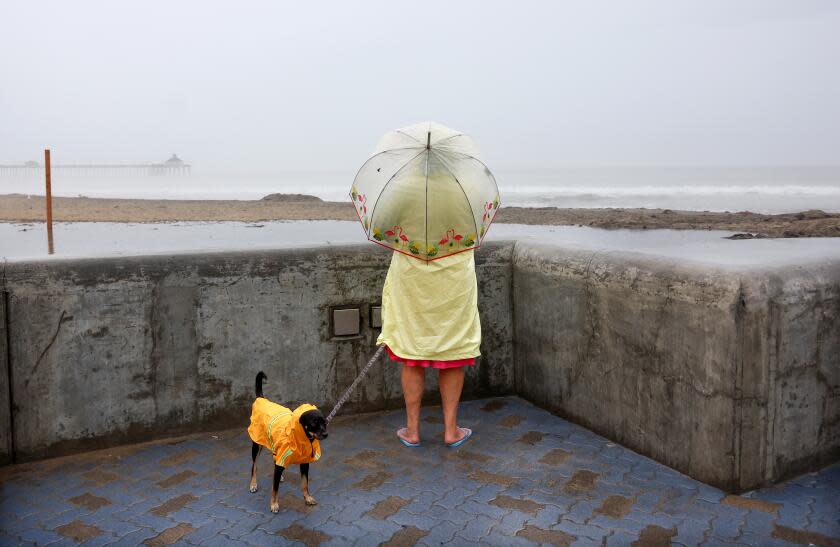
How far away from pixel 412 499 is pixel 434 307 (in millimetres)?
1010

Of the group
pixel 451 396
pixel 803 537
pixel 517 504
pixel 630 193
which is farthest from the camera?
pixel 630 193

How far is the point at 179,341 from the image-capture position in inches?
156

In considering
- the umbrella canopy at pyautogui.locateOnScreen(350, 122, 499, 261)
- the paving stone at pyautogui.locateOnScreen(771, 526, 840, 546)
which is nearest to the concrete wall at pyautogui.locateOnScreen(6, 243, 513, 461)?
the umbrella canopy at pyautogui.locateOnScreen(350, 122, 499, 261)

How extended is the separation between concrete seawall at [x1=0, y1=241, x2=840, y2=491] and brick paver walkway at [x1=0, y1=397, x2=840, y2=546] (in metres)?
0.18

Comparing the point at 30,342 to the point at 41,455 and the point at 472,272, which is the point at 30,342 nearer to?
the point at 41,455

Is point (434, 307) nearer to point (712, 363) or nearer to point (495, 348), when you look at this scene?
point (495, 348)

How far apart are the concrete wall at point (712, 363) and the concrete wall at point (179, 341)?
101cm

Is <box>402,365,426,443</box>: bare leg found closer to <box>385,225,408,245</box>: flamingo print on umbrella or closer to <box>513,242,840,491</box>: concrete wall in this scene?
<box>385,225,408,245</box>: flamingo print on umbrella

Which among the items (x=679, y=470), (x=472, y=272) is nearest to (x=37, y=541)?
(x=472, y=272)

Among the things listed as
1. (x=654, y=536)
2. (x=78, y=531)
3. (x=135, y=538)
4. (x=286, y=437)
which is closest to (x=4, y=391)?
(x=78, y=531)

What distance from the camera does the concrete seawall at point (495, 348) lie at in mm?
3160

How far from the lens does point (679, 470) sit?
3.41 meters

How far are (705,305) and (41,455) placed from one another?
342 cm

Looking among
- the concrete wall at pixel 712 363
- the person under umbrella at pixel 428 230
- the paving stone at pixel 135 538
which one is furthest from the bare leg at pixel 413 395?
the paving stone at pixel 135 538
